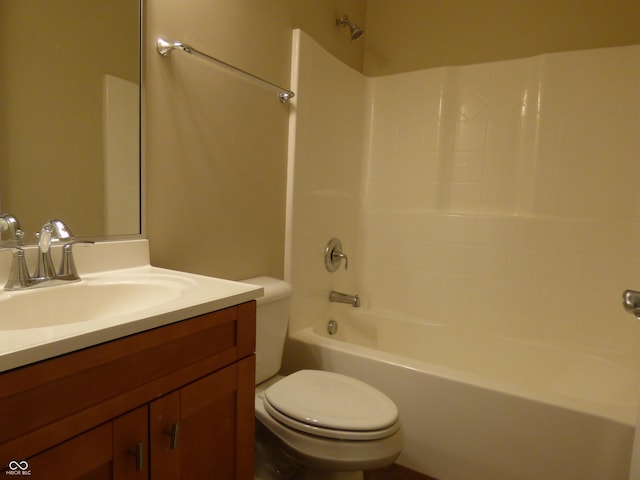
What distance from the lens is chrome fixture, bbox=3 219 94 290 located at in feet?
3.03

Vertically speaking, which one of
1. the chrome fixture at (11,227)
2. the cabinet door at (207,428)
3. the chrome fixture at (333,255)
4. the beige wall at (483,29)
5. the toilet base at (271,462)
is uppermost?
the beige wall at (483,29)

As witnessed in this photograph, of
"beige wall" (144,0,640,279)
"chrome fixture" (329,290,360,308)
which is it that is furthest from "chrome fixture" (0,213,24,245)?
"chrome fixture" (329,290,360,308)

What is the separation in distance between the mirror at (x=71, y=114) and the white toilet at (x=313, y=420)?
2.05 feet

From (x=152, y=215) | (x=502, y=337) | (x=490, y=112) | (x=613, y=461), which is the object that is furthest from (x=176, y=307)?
(x=490, y=112)

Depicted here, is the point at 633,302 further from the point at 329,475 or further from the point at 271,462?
the point at 271,462

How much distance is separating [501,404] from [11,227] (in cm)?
155

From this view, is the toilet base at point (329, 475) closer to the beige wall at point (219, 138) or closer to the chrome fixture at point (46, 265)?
the beige wall at point (219, 138)

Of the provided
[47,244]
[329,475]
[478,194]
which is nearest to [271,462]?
[329,475]

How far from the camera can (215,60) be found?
1.36 metres

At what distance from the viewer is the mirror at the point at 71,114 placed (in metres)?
0.96

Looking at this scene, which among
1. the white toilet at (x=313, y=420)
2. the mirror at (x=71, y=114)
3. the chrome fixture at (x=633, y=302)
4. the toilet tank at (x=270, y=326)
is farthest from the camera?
the toilet tank at (x=270, y=326)

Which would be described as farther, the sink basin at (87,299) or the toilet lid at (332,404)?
the toilet lid at (332,404)

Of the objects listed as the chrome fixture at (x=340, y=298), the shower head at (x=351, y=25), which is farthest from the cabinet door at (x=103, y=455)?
the shower head at (x=351, y=25)

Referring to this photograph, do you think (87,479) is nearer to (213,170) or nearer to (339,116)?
(213,170)
